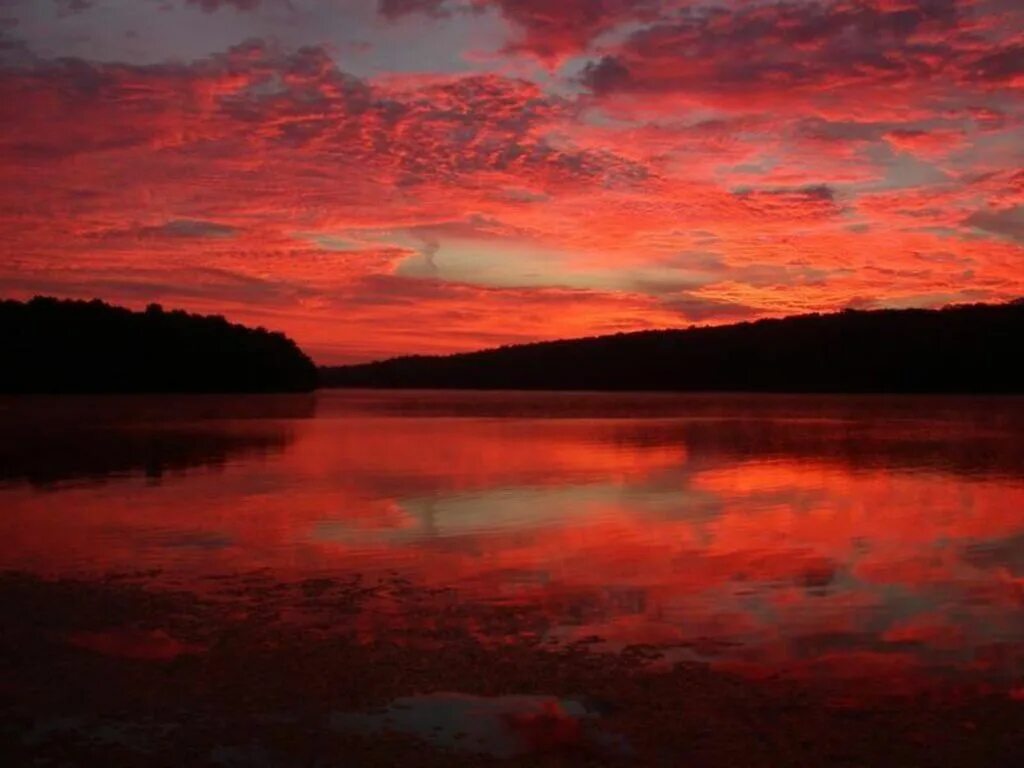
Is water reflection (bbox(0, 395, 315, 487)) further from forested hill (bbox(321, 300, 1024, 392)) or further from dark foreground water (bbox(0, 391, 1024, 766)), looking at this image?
forested hill (bbox(321, 300, 1024, 392))

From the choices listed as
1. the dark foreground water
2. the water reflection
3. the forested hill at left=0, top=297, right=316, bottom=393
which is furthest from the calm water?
the forested hill at left=0, top=297, right=316, bottom=393

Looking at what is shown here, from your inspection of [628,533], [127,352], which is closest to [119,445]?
[628,533]

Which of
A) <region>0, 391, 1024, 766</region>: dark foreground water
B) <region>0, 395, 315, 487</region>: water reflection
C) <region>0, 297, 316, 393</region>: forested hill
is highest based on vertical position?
<region>0, 297, 316, 393</region>: forested hill

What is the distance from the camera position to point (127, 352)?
9700 centimetres

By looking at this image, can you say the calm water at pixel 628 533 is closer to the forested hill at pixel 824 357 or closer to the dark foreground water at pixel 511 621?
the dark foreground water at pixel 511 621

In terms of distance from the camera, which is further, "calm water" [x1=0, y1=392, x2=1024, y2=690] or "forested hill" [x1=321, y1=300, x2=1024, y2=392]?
"forested hill" [x1=321, y1=300, x2=1024, y2=392]

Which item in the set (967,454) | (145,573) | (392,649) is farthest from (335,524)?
(967,454)

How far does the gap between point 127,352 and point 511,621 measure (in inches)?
3762

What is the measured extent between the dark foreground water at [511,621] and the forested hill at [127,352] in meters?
77.5

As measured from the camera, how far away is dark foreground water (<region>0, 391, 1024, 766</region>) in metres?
5.56

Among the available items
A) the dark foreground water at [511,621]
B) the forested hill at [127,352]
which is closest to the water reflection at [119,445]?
the dark foreground water at [511,621]

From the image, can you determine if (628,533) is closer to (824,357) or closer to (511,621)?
(511,621)

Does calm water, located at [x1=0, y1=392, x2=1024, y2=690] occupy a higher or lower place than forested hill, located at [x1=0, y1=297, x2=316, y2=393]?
lower

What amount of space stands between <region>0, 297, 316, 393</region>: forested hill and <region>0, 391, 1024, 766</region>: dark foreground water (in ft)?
254
